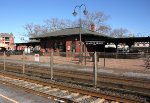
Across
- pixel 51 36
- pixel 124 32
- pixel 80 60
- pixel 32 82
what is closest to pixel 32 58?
pixel 80 60

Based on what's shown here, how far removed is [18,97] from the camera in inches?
460

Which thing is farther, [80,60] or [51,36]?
[51,36]

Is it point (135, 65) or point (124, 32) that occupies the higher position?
point (124, 32)

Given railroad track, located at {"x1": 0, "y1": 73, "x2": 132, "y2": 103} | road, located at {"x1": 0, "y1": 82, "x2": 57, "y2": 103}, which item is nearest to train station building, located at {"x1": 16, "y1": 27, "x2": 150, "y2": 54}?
railroad track, located at {"x1": 0, "y1": 73, "x2": 132, "y2": 103}

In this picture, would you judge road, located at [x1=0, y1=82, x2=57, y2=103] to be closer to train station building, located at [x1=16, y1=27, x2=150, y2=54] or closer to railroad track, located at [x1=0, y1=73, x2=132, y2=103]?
railroad track, located at [x1=0, y1=73, x2=132, y2=103]

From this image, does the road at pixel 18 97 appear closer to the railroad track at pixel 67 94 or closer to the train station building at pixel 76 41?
the railroad track at pixel 67 94

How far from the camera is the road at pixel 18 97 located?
10.9m

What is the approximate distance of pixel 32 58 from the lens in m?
30.4

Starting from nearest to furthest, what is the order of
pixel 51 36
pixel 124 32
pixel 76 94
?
1. pixel 76 94
2. pixel 51 36
3. pixel 124 32

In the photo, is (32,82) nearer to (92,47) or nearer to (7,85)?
(7,85)

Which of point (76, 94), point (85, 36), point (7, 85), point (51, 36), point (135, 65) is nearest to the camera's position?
point (76, 94)

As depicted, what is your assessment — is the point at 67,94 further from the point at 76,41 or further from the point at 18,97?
the point at 76,41

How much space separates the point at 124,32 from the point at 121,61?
118930mm

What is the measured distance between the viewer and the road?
10.9 m
